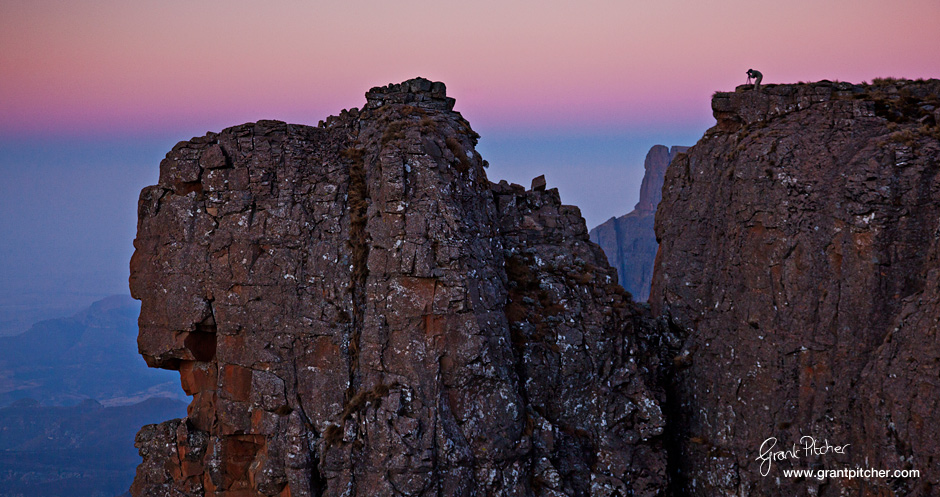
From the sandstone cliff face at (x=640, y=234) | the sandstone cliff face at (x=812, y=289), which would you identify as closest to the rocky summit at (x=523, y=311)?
the sandstone cliff face at (x=812, y=289)

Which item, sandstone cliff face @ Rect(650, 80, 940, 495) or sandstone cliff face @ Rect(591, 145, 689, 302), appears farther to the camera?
sandstone cliff face @ Rect(591, 145, 689, 302)

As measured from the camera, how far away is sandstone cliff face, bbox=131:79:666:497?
1242 inches

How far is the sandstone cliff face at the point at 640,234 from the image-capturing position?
11388 centimetres

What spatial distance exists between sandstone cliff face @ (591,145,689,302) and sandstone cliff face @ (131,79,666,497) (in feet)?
256

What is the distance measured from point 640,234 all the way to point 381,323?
9054 cm

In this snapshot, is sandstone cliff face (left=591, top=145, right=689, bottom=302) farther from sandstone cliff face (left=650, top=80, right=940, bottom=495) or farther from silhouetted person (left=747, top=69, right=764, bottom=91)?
sandstone cliff face (left=650, top=80, right=940, bottom=495)

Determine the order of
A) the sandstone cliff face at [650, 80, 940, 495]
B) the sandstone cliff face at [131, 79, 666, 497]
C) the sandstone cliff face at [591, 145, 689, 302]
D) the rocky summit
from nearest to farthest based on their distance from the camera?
the sandstone cliff face at [650, 80, 940, 495] < the rocky summit < the sandstone cliff face at [131, 79, 666, 497] < the sandstone cliff face at [591, 145, 689, 302]

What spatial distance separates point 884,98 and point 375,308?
19.7 metres

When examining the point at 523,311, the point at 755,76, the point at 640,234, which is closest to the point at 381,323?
the point at 523,311

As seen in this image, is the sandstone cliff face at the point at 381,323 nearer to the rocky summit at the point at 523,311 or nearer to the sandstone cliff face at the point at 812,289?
the rocky summit at the point at 523,311

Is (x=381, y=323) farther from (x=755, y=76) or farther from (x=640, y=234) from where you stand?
(x=640, y=234)

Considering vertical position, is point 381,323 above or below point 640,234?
below

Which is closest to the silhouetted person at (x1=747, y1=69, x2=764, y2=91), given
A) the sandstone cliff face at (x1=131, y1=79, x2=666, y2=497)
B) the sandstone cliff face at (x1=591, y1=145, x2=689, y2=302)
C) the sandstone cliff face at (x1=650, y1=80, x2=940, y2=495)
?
the sandstone cliff face at (x1=650, y1=80, x2=940, y2=495)

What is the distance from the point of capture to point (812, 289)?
102 ft
